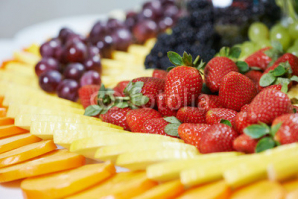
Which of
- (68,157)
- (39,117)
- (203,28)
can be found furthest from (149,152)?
(203,28)

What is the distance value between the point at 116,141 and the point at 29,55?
136 cm

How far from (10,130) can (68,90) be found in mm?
372

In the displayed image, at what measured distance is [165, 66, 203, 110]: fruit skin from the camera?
106 centimetres

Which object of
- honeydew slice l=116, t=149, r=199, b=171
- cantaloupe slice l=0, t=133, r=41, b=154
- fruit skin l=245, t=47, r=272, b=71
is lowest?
cantaloupe slice l=0, t=133, r=41, b=154

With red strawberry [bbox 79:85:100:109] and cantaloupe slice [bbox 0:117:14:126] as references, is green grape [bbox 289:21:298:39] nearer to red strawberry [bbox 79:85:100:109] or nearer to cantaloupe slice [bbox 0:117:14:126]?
red strawberry [bbox 79:85:100:109]

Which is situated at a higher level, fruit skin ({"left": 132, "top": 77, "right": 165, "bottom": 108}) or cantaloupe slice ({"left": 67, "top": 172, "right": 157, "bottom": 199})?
fruit skin ({"left": 132, "top": 77, "right": 165, "bottom": 108})

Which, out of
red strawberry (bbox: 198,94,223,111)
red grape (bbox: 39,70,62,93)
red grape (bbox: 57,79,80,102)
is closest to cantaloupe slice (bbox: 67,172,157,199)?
red strawberry (bbox: 198,94,223,111)

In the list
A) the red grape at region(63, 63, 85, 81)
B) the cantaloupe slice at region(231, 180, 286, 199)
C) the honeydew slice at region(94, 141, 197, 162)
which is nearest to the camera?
the cantaloupe slice at region(231, 180, 286, 199)

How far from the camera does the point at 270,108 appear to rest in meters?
0.89

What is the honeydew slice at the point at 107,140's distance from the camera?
969 millimetres

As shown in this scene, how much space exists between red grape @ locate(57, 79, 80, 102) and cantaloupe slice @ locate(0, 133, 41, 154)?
0.39 metres

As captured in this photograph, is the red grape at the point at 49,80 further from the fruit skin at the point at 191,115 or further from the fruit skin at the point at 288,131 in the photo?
the fruit skin at the point at 288,131

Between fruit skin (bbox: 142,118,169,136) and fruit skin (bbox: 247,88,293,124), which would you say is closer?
fruit skin (bbox: 247,88,293,124)

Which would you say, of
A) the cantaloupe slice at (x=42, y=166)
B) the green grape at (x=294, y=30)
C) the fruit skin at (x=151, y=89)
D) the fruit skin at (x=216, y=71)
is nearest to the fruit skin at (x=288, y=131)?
the fruit skin at (x=216, y=71)
